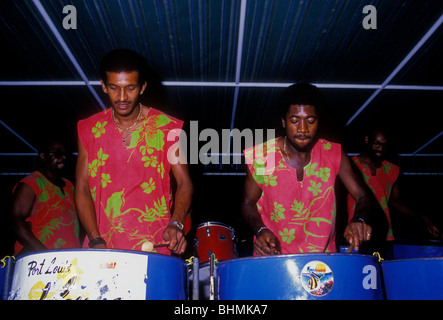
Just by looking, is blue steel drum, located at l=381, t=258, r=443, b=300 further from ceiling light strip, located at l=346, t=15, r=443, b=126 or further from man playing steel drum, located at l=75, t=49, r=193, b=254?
ceiling light strip, located at l=346, t=15, r=443, b=126

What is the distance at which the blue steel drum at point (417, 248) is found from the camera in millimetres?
2664

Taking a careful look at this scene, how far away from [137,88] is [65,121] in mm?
2130

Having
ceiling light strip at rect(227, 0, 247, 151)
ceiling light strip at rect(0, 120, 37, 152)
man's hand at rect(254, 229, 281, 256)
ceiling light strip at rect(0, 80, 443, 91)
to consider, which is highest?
ceiling light strip at rect(227, 0, 247, 151)

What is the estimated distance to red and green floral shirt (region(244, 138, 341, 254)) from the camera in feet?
6.33

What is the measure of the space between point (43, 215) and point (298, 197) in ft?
6.88

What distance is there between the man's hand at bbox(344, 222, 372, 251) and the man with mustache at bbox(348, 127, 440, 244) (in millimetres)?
1814

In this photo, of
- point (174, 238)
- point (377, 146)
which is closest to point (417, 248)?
point (377, 146)

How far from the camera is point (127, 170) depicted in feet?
5.78

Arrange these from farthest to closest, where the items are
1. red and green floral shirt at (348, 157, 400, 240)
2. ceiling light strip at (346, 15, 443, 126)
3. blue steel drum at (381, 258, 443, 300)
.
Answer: red and green floral shirt at (348, 157, 400, 240) < ceiling light strip at (346, 15, 443, 126) < blue steel drum at (381, 258, 443, 300)

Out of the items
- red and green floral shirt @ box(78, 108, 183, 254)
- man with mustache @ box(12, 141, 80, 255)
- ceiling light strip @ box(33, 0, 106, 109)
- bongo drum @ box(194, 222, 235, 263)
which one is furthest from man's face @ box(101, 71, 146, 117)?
bongo drum @ box(194, 222, 235, 263)

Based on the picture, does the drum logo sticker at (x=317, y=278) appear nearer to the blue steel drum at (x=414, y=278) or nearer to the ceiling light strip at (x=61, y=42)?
the blue steel drum at (x=414, y=278)

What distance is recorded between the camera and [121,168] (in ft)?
5.82

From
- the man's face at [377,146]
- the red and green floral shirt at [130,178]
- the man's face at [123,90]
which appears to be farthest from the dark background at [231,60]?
the red and green floral shirt at [130,178]

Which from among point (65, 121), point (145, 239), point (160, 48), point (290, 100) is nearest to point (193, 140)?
point (65, 121)
